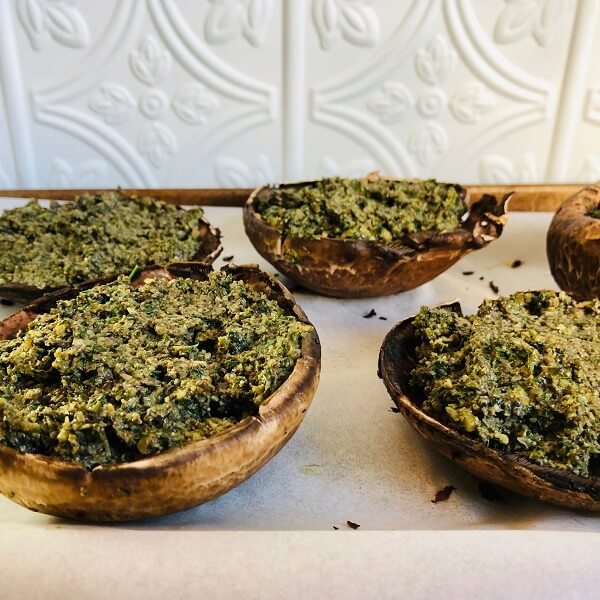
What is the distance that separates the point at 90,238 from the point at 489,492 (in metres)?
0.91

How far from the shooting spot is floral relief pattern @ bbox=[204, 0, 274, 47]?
1.94 metres

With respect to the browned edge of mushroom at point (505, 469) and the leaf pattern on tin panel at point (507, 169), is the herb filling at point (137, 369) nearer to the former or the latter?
the browned edge of mushroom at point (505, 469)

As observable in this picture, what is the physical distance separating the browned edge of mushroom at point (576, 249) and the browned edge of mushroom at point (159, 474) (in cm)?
67

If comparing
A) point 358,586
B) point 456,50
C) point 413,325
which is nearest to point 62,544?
point 358,586

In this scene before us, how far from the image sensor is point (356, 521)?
2.97ft

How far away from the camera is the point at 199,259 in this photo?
1361 millimetres

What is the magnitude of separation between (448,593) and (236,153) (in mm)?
1674

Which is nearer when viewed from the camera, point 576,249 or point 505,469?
point 505,469

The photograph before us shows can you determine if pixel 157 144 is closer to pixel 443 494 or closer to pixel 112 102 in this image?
pixel 112 102

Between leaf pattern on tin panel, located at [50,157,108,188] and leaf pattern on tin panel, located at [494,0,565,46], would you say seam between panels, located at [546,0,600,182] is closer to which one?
leaf pattern on tin panel, located at [494,0,565,46]

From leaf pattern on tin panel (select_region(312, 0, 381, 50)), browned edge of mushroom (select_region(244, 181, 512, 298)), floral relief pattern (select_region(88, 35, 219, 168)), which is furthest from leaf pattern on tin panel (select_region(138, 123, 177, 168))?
browned edge of mushroom (select_region(244, 181, 512, 298))

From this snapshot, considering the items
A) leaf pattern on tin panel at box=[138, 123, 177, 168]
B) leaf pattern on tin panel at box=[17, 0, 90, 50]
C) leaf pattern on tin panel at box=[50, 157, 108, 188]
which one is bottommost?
leaf pattern on tin panel at box=[50, 157, 108, 188]

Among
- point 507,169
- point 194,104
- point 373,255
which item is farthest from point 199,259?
point 507,169

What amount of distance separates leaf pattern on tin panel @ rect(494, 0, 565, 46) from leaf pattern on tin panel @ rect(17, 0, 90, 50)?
123cm
